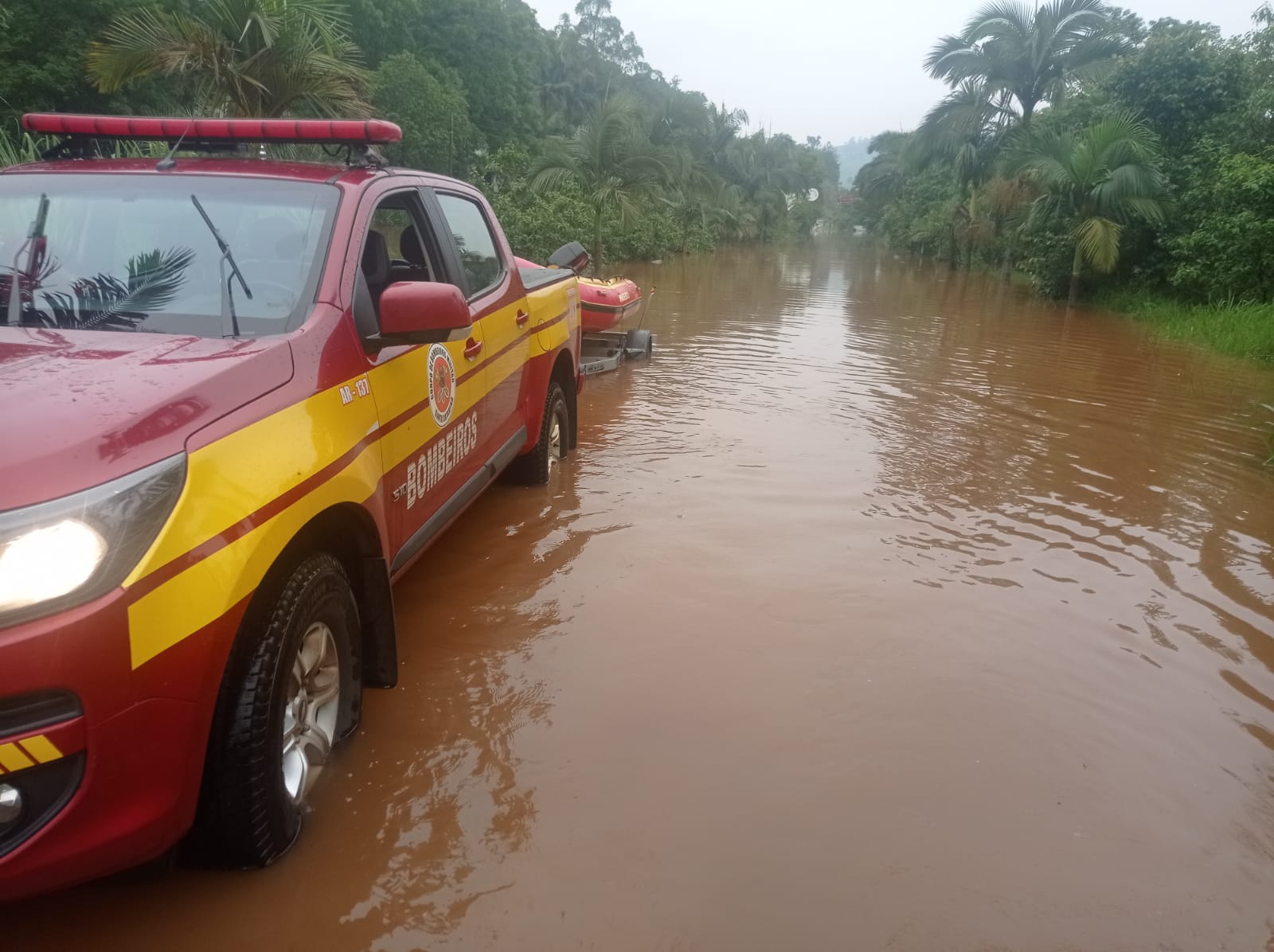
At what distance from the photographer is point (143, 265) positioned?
9.32 feet

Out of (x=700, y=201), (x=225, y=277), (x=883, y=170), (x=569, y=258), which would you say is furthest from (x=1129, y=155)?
(x=883, y=170)

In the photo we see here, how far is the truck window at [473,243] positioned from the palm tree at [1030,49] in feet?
88.6

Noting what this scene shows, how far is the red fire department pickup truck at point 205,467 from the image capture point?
1758mm

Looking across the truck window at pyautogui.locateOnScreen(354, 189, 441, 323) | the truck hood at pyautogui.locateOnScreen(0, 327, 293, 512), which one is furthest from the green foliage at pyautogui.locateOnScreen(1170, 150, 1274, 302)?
the truck hood at pyautogui.locateOnScreen(0, 327, 293, 512)

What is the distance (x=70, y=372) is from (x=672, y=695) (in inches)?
85.7

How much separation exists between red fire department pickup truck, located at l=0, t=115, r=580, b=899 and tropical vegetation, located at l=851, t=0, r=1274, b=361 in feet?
40.9

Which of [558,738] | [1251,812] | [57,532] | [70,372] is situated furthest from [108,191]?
[1251,812]

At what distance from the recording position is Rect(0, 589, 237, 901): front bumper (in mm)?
1687

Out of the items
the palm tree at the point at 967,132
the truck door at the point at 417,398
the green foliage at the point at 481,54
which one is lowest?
the truck door at the point at 417,398

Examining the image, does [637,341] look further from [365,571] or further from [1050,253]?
[1050,253]

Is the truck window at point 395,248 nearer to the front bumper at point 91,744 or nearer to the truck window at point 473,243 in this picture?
the truck window at point 473,243

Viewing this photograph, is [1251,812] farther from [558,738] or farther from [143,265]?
[143,265]

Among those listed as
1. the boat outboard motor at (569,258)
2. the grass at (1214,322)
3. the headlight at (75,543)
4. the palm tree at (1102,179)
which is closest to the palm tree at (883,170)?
the palm tree at (1102,179)

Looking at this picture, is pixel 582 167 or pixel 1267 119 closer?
pixel 1267 119
